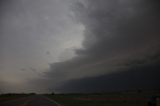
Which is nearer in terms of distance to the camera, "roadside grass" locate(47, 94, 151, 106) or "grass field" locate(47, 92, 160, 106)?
"roadside grass" locate(47, 94, 151, 106)

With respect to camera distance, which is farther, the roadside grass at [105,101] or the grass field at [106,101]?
the grass field at [106,101]

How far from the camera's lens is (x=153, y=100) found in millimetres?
18844
